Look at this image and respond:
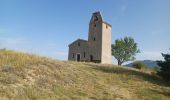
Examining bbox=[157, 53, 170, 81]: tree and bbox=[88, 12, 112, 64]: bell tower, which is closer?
bbox=[157, 53, 170, 81]: tree

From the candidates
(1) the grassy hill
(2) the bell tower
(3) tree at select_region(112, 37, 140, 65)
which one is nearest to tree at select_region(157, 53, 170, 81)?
(1) the grassy hill

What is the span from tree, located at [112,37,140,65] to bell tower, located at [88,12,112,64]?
24.3m

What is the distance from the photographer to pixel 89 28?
2237 inches

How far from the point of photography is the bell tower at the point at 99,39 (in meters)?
52.7

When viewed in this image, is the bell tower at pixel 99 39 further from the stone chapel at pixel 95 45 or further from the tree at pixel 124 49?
the tree at pixel 124 49

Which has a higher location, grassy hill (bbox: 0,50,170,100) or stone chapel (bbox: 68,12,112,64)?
stone chapel (bbox: 68,12,112,64)

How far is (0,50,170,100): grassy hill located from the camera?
13328 millimetres

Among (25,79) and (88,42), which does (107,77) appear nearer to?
(25,79)

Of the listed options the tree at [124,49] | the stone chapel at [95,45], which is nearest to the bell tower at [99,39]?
the stone chapel at [95,45]

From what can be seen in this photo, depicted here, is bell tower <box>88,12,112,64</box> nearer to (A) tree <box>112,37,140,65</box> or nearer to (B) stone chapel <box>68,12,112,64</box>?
(B) stone chapel <box>68,12,112,64</box>

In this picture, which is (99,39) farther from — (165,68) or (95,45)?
(165,68)

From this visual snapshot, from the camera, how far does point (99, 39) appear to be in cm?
5362

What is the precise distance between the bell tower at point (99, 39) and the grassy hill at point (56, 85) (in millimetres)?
31784

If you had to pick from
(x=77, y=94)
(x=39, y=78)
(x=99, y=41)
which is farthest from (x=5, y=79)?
(x=99, y=41)
